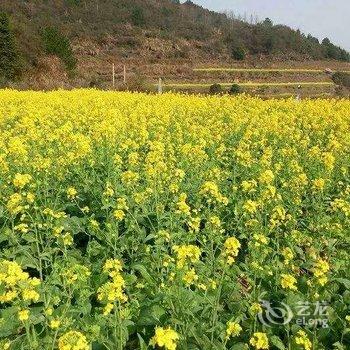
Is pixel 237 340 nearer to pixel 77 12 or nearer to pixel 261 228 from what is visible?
pixel 261 228

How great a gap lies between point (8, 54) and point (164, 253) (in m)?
32.8

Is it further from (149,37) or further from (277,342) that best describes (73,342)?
(149,37)

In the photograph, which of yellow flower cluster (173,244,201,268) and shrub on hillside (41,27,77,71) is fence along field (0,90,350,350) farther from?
shrub on hillside (41,27,77,71)

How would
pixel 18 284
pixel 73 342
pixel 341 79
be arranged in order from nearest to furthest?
pixel 73 342
pixel 18 284
pixel 341 79

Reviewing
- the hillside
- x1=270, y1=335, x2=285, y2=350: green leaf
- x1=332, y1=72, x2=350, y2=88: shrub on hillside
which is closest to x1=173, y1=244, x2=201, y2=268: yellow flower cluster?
x1=270, y1=335, x2=285, y2=350: green leaf

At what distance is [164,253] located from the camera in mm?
3701

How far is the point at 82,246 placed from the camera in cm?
476

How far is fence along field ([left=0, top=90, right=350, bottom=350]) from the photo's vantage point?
289 cm

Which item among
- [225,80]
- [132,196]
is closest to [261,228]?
[132,196]

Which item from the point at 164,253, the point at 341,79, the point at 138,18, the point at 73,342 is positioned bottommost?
the point at 341,79

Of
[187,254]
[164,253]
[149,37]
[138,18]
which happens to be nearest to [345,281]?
[164,253]

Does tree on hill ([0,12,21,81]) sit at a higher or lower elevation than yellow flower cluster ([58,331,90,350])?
lower

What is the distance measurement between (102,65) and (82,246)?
1988 inches

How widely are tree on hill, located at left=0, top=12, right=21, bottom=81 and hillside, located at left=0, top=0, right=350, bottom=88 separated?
11.7 meters
